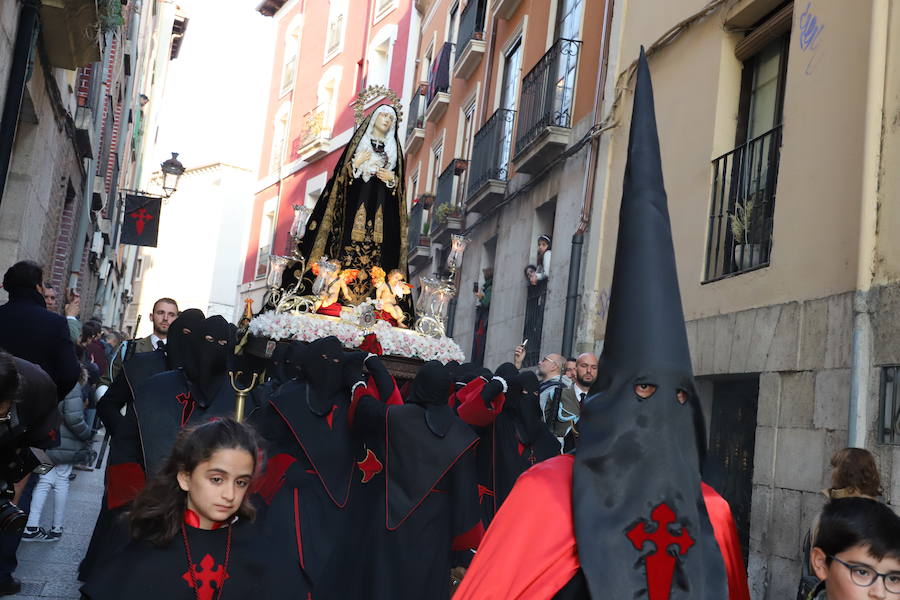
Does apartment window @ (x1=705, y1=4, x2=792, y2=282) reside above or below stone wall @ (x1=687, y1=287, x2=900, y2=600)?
above

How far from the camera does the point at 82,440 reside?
7.73m

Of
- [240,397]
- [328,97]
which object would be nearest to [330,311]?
[240,397]

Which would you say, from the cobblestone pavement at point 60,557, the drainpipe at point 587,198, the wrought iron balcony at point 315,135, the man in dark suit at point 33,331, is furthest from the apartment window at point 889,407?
the wrought iron balcony at point 315,135

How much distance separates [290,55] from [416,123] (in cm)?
1352

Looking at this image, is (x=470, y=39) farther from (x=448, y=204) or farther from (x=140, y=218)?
(x=140, y=218)

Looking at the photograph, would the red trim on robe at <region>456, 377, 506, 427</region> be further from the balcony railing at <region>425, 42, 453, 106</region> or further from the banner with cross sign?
the balcony railing at <region>425, 42, 453, 106</region>

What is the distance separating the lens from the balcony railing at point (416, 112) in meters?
24.0

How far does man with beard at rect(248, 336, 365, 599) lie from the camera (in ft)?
17.9

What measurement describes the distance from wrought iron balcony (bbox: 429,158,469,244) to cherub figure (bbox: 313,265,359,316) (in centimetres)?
895

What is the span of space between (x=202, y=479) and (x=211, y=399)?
8.47ft

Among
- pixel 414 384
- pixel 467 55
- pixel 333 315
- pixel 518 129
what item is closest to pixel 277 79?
pixel 467 55

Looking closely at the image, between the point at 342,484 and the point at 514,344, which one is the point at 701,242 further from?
the point at 514,344

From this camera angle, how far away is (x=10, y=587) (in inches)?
223

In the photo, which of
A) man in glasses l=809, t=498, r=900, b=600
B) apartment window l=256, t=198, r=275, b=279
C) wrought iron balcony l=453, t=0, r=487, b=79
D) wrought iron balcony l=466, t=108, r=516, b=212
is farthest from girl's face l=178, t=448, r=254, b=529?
apartment window l=256, t=198, r=275, b=279
